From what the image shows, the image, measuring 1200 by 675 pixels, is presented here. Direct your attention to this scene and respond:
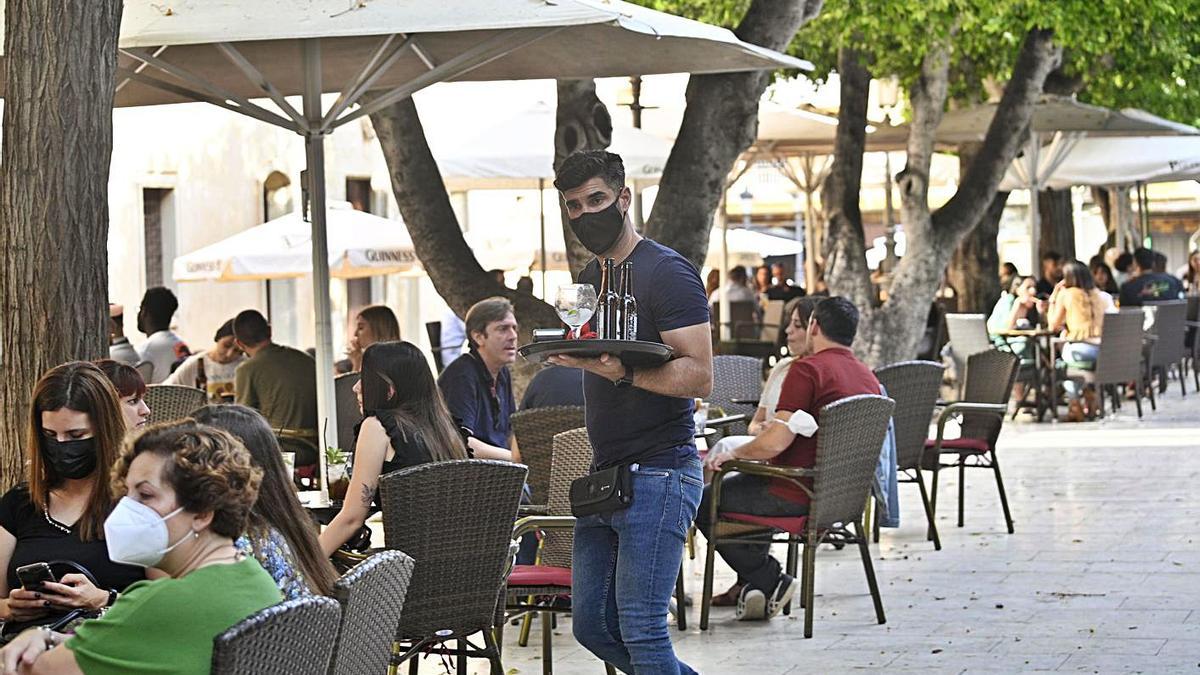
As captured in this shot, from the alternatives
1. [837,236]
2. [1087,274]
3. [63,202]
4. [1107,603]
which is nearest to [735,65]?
[1107,603]

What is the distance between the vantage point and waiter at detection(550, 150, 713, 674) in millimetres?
5316

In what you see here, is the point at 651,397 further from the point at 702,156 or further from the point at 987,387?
the point at 702,156

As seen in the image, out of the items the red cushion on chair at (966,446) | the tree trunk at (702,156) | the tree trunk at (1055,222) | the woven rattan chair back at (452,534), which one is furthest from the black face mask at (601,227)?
the tree trunk at (1055,222)

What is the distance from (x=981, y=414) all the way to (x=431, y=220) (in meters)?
3.73

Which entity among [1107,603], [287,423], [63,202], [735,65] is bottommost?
[1107,603]

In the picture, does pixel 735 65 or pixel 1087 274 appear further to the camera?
pixel 1087 274

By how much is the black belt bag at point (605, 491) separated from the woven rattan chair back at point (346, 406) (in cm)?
554

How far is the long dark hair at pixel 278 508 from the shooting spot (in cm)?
447

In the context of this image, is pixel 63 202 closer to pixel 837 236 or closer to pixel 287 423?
pixel 287 423

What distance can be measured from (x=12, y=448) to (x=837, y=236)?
13236 millimetres

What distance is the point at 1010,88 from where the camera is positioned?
19.2 m

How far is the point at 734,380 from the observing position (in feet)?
39.0

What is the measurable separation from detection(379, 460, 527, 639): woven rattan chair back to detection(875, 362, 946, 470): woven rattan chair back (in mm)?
4594

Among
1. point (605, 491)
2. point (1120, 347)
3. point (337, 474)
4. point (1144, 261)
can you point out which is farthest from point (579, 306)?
point (1144, 261)
